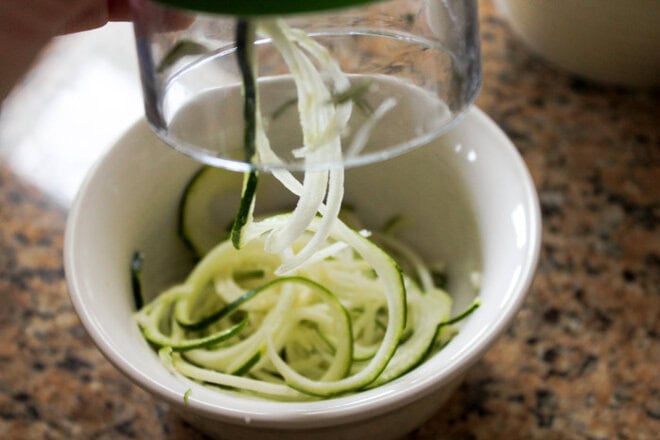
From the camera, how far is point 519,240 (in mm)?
626

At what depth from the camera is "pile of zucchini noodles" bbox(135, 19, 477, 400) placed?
54 centimetres

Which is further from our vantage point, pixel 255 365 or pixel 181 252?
pixel 181 252

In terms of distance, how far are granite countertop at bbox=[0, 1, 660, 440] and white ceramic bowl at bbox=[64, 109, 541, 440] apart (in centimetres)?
9

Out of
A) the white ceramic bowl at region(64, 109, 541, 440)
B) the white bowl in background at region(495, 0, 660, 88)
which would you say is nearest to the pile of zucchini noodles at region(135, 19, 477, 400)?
the white ceramic bowl at region(64, 109, 541, 440)

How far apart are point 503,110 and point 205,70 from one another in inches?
18.6

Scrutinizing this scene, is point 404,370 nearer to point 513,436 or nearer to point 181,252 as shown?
point 513,436

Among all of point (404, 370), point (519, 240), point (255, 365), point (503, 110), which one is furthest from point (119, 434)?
point (503, 110)

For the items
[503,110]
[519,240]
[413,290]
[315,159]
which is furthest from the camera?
[503,110]

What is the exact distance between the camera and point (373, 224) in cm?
83

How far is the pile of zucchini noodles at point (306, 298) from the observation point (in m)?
0.54

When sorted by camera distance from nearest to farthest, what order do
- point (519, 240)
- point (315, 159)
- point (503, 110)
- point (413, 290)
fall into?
1. point (315, 159)
2. point (519, 240)
3. point (413, 290)
4. point (503, 110)

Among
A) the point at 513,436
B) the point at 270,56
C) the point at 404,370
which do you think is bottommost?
the point at 513,436

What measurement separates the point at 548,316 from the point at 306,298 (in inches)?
9.1

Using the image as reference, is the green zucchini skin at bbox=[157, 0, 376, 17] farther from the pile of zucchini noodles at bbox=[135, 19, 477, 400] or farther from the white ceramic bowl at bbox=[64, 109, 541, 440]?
the white ceramic bowl at bbox=[64, 109, 541, 440]
